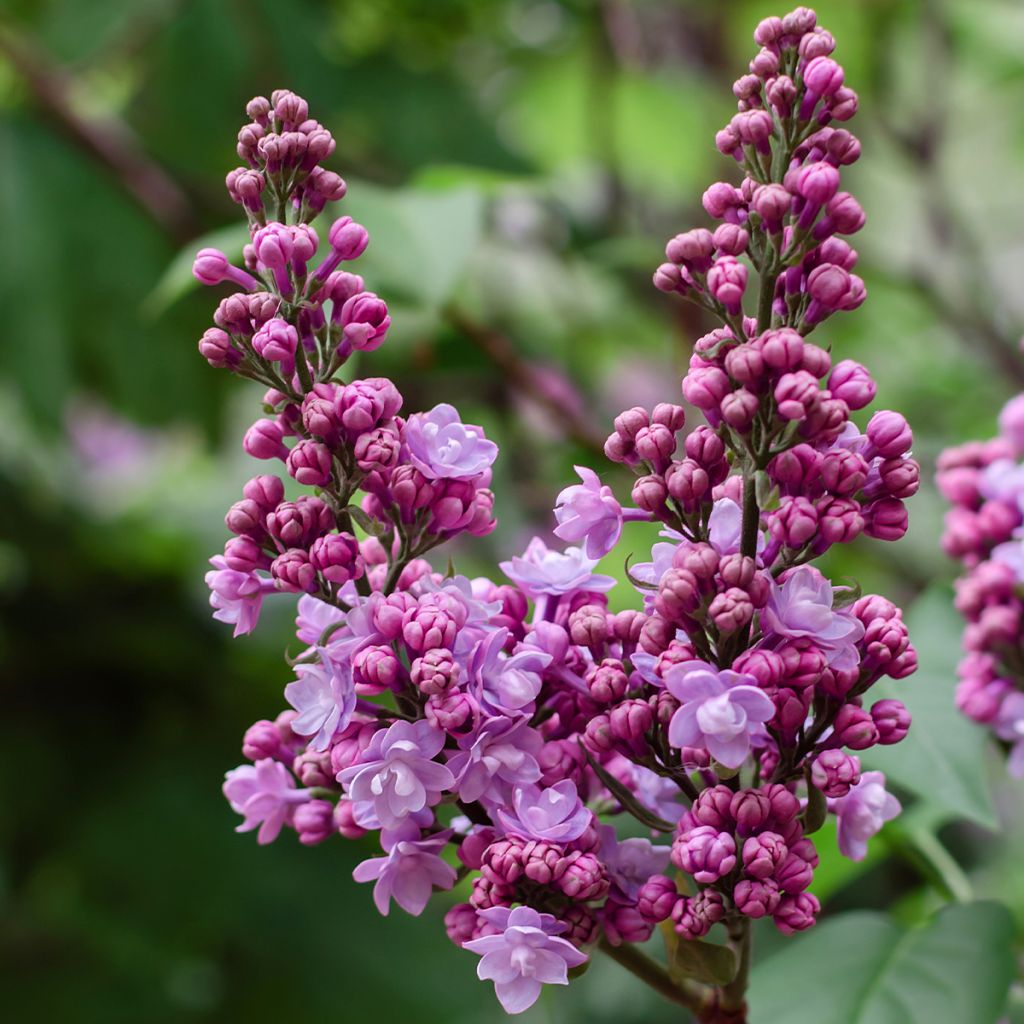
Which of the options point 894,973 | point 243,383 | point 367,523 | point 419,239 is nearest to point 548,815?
point 367,523

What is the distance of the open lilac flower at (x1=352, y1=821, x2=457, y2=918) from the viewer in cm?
46

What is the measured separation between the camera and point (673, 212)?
97.4 inches

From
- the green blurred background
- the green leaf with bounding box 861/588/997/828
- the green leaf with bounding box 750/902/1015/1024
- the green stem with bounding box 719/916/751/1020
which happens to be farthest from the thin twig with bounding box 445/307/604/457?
the green stem with bounding box 719/916/751/1020

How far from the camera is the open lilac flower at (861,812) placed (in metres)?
0.49

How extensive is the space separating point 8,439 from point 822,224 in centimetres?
191

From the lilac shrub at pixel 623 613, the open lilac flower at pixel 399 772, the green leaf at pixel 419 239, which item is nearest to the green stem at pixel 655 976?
the lilac shrub at pixel 623 613

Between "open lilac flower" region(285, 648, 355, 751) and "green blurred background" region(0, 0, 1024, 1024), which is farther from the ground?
"green blurred background" region(0, 0, 1024, 1024)

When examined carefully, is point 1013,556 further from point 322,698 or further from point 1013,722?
point 322,698

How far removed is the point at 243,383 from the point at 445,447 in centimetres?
136

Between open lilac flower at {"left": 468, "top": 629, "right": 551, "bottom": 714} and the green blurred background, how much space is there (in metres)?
0.74

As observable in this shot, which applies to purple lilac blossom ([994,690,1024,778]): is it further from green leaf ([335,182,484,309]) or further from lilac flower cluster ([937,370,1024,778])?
green leaf ([335,182,484,309])

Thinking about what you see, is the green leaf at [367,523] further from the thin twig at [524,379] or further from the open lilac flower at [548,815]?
the thin twig at [524,379]

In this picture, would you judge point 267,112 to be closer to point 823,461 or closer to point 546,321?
point 823,461

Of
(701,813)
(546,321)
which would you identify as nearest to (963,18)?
(546,321)
